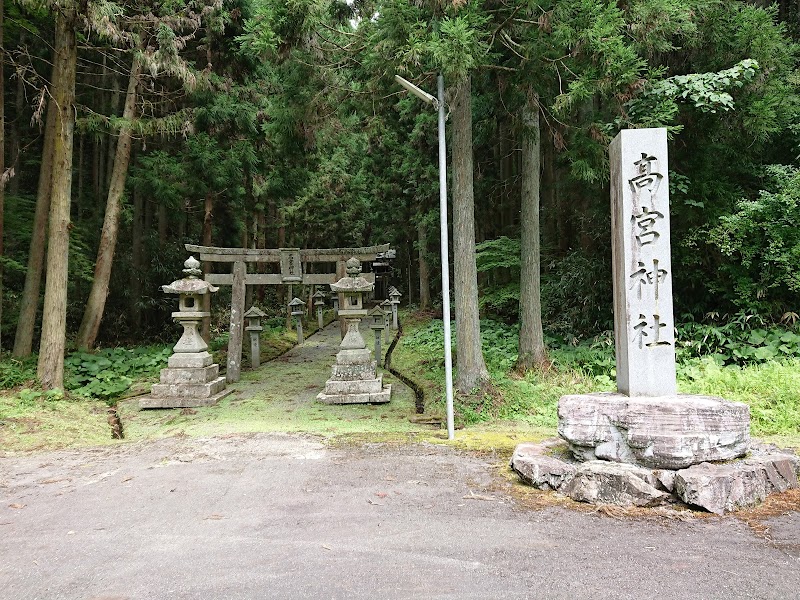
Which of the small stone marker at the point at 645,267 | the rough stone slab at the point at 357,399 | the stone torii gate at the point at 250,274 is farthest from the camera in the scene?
the stone torii gate at the point at 250,274

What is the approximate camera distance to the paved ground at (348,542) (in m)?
2.54

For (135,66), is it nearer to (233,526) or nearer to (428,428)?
(428,428)

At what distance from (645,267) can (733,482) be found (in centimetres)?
180

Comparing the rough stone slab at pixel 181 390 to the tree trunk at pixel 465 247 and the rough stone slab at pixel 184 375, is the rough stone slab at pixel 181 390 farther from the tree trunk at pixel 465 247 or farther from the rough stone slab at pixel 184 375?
the tree trunk at pixel 465 247

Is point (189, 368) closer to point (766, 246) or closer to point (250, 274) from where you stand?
point (250, 274)

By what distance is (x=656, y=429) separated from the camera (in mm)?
3871

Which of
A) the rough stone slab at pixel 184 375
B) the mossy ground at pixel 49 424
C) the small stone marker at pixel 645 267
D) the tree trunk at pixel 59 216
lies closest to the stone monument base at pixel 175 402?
the rough stone slab at pixel 184 375

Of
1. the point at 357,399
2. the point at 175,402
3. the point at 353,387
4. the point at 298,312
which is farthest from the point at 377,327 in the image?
the point at 175,402

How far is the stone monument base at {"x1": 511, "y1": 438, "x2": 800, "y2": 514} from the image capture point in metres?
3.48

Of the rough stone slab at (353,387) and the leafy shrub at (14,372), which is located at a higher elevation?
the leafy shrub at (14,372)

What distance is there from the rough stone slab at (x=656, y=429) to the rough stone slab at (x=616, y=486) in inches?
7.4

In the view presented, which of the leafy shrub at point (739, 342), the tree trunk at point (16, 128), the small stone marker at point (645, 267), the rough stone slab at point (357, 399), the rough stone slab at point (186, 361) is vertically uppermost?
the tree trunk at point (16, 128)

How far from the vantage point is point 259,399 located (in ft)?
27.7

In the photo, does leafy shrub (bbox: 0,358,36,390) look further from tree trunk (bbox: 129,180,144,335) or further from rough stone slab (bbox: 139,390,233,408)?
tree trunk (bbox: 129,180,144,335)
